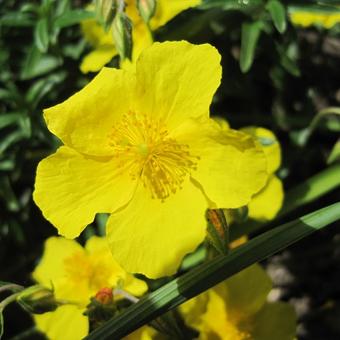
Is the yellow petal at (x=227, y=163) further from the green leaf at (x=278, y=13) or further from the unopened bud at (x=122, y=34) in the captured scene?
the green leaf at (x=278, y=13)

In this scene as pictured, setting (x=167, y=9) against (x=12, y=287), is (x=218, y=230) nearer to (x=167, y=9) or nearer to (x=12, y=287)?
(x=12, y=287)

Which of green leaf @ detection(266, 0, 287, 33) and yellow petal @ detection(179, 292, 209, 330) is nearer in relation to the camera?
yellow petal @ detection(179, 292, 209, 330)

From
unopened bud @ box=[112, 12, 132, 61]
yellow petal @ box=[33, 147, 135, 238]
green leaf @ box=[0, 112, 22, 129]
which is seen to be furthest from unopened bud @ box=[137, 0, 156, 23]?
green leaf @ box=[0, 112, 22, 129]

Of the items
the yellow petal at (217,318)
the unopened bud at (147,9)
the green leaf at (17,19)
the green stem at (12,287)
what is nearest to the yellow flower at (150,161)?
the green stem at (12,287)

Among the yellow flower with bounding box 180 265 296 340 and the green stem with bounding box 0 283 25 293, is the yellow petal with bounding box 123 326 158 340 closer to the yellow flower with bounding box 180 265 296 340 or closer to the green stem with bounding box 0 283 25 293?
the yellow flower with bounding box 180 265 296 340

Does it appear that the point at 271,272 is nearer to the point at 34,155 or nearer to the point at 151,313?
the point at 34,155
